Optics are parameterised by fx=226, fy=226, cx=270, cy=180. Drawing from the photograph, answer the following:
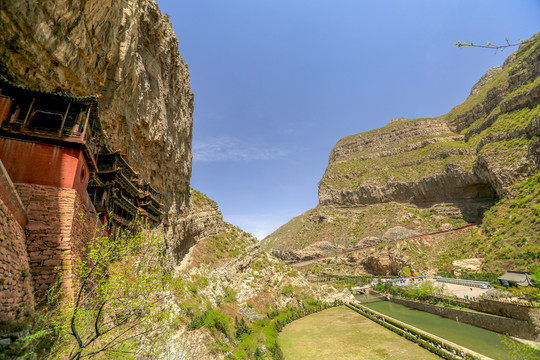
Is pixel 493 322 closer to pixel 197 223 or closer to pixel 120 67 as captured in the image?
pixel 197 223

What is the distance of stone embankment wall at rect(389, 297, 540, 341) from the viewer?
24109 millimetres

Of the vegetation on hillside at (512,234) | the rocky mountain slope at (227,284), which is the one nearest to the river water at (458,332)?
the rocky mountain slope at (227,284)

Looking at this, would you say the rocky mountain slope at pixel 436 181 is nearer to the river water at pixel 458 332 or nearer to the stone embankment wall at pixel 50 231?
the river water at pixel 458 332

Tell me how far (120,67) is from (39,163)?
11827 mm

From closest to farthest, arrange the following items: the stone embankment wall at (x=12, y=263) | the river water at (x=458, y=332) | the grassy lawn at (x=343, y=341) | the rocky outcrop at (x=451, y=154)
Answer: the stone embankment wall at (x=12, y=263) < the river water at (x=458, y=332) < the grassy lawn at (x=343, y=341) < the rocky outcrop at (x=451, y=154)

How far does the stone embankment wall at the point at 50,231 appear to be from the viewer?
10.4 meters

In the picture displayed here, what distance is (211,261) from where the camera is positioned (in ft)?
132

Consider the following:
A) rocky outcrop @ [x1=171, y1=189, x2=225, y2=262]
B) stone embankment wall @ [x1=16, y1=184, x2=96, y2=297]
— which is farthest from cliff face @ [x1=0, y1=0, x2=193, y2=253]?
stone embankment wall @ [x1=16, y1=184, x2=96, y2=297]

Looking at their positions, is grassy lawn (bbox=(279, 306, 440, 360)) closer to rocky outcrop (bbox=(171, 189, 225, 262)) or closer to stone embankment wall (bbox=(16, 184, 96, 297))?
rocky outcrop (bbox=(171, 189, 225, 262))

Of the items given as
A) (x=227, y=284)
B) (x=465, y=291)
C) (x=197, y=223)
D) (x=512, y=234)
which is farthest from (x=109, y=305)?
(x=512, y=234)

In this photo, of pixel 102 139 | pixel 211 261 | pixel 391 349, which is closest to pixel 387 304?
pixel 391 349

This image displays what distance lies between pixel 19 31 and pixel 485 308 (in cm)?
5237

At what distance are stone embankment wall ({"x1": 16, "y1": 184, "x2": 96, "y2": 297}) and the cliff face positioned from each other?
7.84 m

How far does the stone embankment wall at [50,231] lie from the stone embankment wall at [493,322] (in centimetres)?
4083
